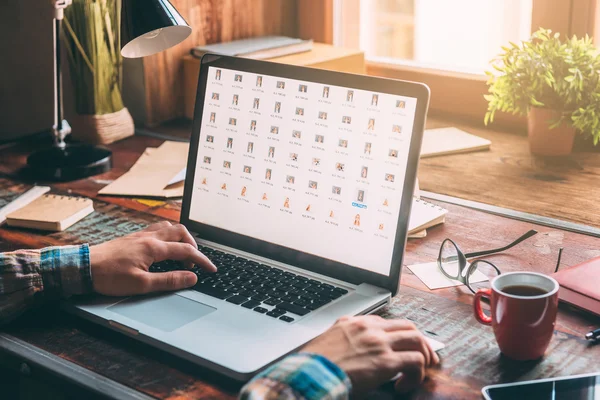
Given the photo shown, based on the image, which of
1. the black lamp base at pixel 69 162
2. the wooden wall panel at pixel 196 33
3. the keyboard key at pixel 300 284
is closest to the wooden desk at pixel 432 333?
the keyboard key at pixel 300 284

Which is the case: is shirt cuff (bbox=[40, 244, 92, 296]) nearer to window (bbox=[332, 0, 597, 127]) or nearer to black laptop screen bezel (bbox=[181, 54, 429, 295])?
black laptop screen bezel (bbox=[181, 54, 429, 295])

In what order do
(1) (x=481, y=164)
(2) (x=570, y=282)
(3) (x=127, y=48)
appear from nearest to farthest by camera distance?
1. (2) (x=570, y=282)
2. (3) (x=127, y=48)
3. (1) (x=481, y=164)

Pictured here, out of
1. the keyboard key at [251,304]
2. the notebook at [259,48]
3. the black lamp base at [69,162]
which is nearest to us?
the keyboard key at [251,304]

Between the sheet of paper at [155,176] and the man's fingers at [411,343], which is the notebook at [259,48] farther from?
the man's fingers at [411,343]

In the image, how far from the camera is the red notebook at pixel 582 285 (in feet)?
3.16

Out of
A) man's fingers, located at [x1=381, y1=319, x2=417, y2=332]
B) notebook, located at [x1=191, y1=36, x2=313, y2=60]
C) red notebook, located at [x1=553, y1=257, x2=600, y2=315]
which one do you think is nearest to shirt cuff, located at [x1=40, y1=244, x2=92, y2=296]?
man's fingers, located at [x1=381, y1=319, x2=417, y2=332]

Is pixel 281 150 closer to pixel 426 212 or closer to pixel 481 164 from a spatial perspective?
pixel 426 212

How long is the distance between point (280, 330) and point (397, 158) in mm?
281

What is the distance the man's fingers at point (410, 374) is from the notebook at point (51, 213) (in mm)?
752

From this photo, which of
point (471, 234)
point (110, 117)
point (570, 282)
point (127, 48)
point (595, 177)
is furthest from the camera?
point (110, 117)

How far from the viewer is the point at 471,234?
1251 millimetres

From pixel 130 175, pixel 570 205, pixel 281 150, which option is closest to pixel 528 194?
pixel 570 205

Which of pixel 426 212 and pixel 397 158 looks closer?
pixel 397 158

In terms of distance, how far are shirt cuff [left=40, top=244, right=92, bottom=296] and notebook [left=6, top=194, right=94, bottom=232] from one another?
0.29 meters
